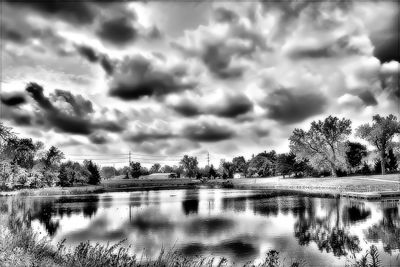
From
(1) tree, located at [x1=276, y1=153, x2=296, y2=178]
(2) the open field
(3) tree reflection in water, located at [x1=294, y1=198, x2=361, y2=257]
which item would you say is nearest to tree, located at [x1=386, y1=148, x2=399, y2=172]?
(2) the open field

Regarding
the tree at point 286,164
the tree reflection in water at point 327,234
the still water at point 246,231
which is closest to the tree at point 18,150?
the still water at point 246,231

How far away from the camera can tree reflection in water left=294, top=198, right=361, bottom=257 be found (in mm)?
27197

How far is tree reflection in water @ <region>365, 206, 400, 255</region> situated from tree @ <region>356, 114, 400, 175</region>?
6295cm

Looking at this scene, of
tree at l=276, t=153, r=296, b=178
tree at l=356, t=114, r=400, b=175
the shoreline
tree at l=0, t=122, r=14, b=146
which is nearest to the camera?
tree at l=0, t=122, r=14, b=146

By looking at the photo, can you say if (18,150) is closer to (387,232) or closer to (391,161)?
(387,232)

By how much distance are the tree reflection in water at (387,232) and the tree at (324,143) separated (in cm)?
6385

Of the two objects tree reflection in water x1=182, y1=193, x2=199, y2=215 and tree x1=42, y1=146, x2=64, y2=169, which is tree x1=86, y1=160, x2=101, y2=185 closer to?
tree x1=42, y1=146, x2=64, y2=169

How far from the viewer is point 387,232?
106 ft

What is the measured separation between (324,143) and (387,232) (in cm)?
7898

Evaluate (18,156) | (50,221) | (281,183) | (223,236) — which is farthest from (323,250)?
(281,183)

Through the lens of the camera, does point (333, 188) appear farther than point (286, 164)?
No

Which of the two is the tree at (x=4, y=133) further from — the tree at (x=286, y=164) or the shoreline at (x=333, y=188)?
the tree at (x=286, y=164)

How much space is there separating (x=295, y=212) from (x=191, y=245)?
24.6 meters

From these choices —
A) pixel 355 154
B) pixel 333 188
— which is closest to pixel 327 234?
pixel 333 188
